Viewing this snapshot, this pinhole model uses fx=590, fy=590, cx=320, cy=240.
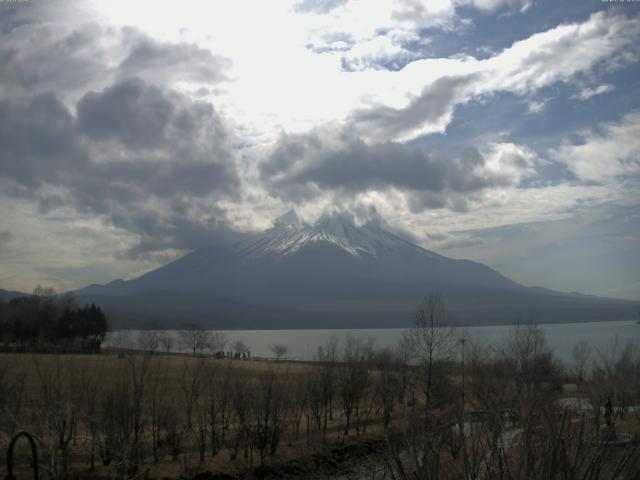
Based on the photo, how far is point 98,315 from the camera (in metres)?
123

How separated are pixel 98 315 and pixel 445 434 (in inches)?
4724

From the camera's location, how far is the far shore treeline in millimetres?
105312

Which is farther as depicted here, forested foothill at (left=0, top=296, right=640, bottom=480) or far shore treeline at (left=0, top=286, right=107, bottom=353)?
far shore treeline at (left=0, top=286, right=107, bottom=353)

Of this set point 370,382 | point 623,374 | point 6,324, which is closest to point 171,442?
point 370,382

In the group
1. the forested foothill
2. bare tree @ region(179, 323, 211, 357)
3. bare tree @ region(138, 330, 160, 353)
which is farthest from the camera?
bare tree @ region(179, 323, 211, 357)

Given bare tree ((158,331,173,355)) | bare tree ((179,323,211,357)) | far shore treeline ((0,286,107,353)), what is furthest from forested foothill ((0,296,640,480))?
bare tree ((179,323,211,357))

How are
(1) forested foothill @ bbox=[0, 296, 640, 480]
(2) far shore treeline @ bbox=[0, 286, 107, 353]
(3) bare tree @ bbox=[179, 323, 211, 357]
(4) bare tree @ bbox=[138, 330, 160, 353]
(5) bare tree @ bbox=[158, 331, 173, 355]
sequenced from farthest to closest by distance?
1. (3) bare tree @ bbox=[179, 323, 211, 357]
2. (5) bare tree @ bbox=[158, 331, 173, 355]
3. (2) far shore treeline @ bbox=[0, 286, 107, 353]
4. (4) bare tree @ bbox=[138, 330, 160, 353]
5. (1) forested foothill @ bbox=[0, 296, 640, 480]

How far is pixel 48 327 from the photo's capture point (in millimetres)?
111875

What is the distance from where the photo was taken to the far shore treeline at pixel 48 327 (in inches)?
4146

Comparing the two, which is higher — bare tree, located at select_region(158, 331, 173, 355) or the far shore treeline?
the far shore treeline

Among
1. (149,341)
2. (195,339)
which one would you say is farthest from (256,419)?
(195,339)

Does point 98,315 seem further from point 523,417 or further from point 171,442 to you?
point 523,417

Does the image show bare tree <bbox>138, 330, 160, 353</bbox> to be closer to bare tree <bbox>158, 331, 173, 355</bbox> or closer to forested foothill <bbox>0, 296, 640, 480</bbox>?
bare tree <bbox>158, 331, 173, 355</bbox>

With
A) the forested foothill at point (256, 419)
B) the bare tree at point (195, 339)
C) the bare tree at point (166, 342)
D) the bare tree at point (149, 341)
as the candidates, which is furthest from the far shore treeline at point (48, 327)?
the forested foothill at point (256, 419)
